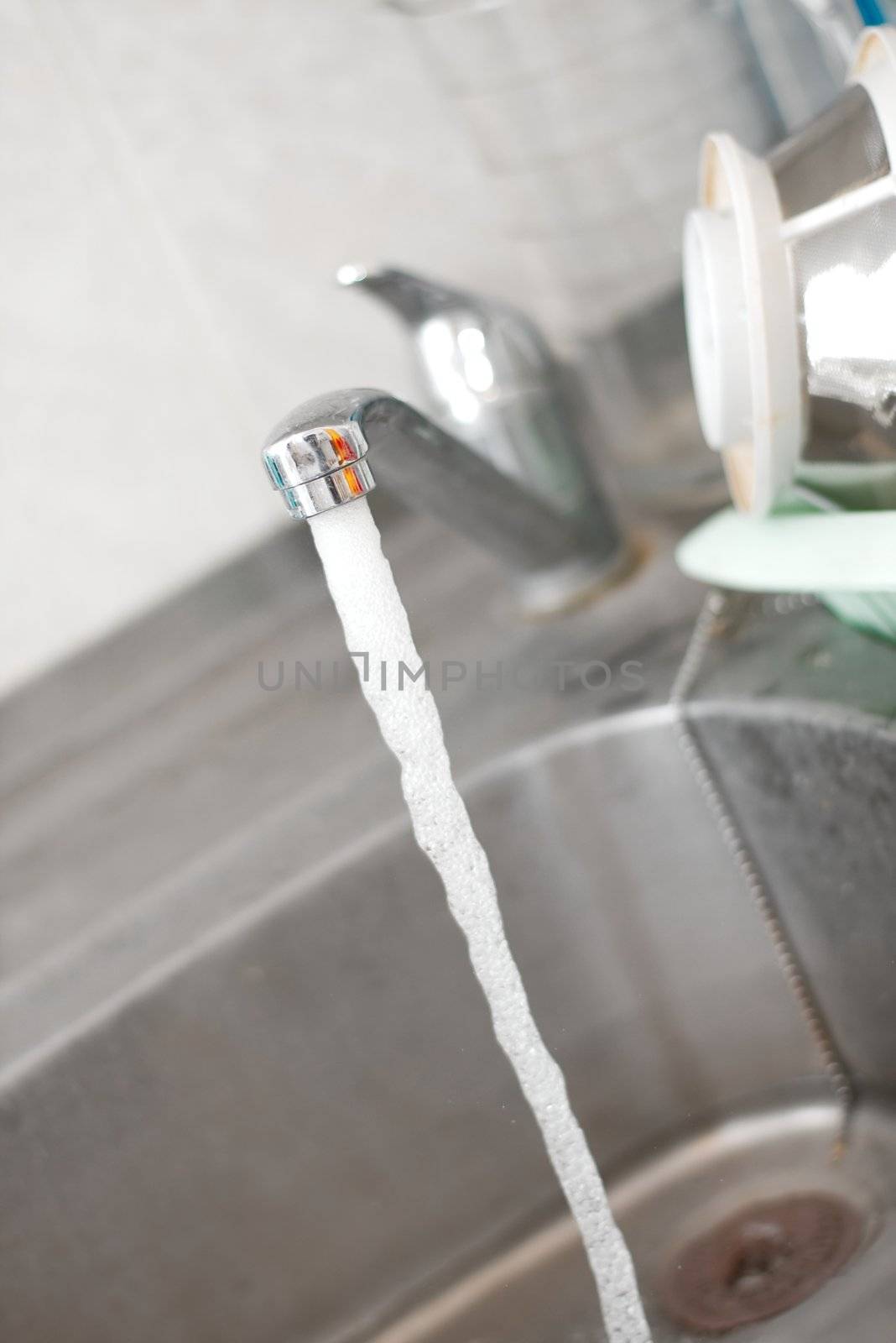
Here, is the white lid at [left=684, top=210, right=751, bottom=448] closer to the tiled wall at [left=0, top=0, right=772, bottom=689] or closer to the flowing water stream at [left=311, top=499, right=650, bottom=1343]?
the flowing water stream at [left=311, top=499, right=650, bottom=1343]

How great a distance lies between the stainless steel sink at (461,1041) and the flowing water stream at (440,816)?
0.11 meters

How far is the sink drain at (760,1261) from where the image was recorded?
466 millimetres

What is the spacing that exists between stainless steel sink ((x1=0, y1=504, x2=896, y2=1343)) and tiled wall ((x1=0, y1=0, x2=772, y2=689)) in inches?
9.6

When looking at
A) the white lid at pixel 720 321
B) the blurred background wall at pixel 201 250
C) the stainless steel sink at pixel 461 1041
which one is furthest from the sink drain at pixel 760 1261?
the blurred background wall at pixel 201 250

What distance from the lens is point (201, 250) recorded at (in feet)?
2.48

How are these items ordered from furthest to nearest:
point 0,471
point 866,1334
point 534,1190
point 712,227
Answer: point 0,471 < point 534,1190 < point 712,227 < point 866,1334

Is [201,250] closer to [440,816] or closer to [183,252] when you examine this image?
[183,252]

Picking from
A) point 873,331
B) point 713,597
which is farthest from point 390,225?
point 873,331

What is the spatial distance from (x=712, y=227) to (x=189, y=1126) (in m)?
0.37

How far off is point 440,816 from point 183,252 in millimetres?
473

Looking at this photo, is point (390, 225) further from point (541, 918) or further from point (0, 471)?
point (541, 918)

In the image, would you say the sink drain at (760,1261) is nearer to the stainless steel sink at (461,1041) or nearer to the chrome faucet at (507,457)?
the stainless steel sink at (461,1041)

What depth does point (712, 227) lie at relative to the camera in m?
0.44

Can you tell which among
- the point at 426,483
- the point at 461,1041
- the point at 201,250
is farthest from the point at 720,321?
the point at 201,250
